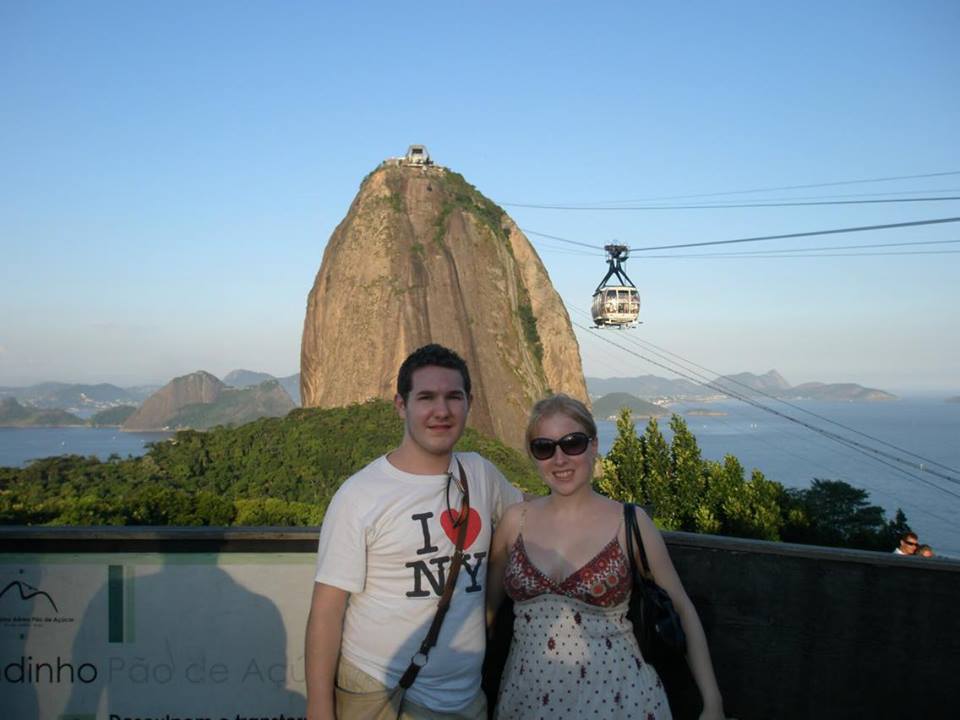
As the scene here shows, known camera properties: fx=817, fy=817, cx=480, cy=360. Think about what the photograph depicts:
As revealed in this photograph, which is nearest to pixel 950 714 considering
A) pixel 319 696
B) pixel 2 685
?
pixel 319 696

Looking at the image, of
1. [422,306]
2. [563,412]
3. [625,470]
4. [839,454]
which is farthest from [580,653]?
[839,454]

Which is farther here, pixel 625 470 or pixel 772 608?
pixel 625 470

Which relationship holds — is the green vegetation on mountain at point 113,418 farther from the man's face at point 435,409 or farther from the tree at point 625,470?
the man's face at point 435,409

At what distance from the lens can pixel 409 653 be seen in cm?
302

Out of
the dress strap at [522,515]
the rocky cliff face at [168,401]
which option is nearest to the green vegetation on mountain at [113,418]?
the rocky cliff face at [168,401]

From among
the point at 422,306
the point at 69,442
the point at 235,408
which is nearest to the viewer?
the point at 422,306

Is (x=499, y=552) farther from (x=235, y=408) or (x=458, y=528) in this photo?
(x=235, y=408)

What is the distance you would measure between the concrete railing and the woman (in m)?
0.54

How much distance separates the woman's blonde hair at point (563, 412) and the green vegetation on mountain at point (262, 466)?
23.8 meters

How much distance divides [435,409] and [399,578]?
0.64 metres

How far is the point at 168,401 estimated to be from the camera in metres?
171

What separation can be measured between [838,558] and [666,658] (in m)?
1.12

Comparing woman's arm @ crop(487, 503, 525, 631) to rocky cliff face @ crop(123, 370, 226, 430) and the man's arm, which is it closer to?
the man's arm

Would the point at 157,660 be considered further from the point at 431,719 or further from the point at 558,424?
the point at 558,424
